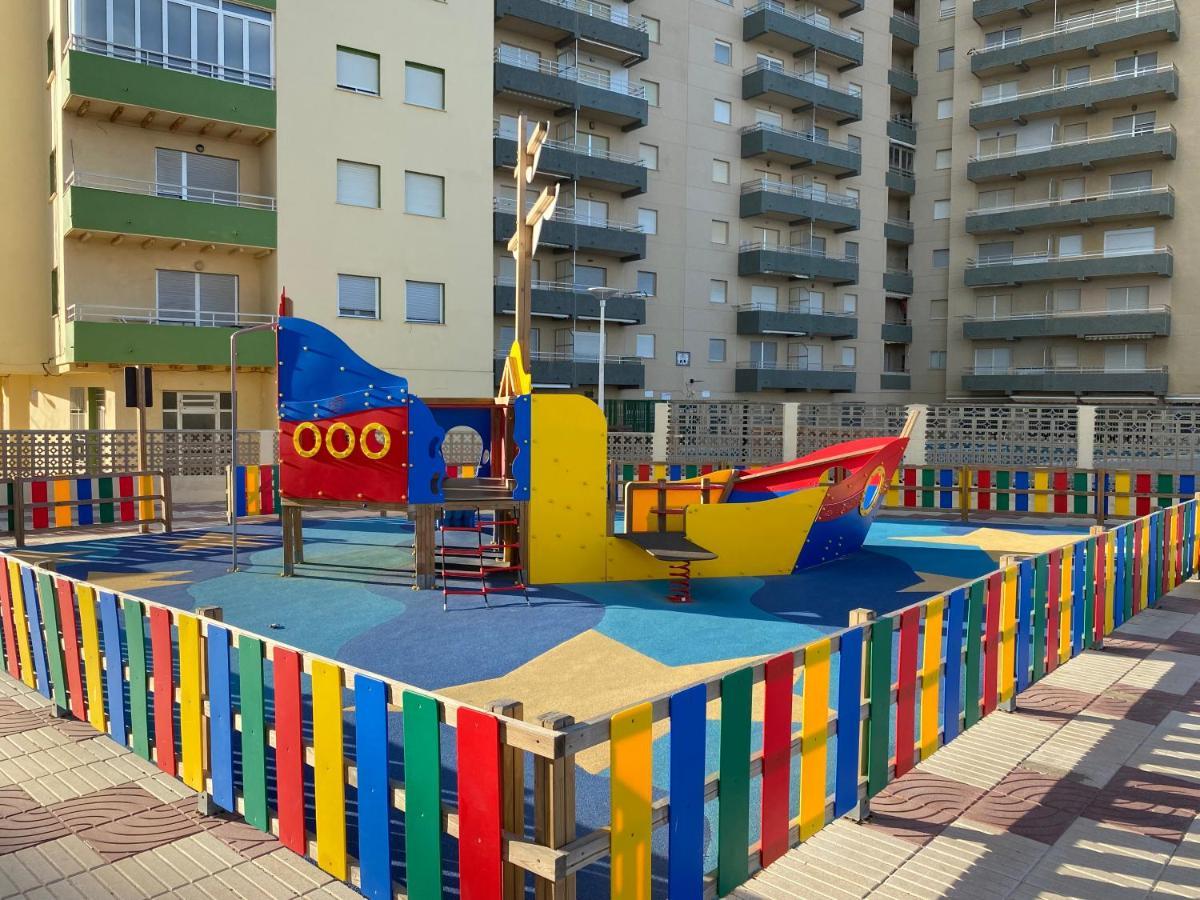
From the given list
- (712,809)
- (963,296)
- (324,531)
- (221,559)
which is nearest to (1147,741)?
(712,809)

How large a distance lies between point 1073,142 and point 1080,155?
3.65 ft

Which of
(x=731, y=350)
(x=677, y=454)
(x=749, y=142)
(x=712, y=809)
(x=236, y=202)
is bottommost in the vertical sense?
(x=712, y=809)

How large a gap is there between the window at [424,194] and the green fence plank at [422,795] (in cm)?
2477

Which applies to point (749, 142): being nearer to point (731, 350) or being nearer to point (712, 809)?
point (731, 350)

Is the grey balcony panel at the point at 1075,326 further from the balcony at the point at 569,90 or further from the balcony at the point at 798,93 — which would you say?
the balcony at the point at 569,90

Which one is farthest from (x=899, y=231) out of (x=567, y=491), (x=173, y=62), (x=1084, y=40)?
(x=567, y=491)

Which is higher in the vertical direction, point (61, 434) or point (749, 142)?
point (749, 142)

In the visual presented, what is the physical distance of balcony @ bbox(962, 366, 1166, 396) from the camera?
1575 inches

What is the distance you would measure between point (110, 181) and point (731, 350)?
1003 inches

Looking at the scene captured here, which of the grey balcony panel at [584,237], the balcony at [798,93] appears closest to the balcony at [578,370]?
the grey balcony panel at [584,237]

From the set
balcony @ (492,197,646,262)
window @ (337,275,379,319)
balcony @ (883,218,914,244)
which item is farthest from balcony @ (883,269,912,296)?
window @ (337,275,379,319)

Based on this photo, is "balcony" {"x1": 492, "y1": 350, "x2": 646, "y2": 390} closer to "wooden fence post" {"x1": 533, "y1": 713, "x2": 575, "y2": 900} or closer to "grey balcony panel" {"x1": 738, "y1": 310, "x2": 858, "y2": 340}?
"grey balcony panel" {"x1": 738, "y1": 310, "x2": 858, "y2": 340}

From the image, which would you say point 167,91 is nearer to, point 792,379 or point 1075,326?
point 792,379

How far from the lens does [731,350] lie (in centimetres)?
4006
